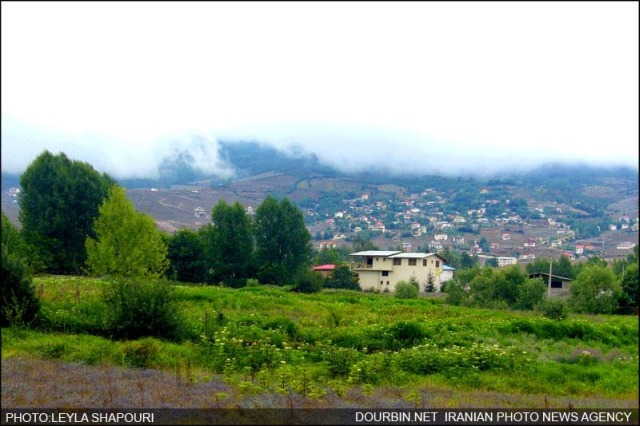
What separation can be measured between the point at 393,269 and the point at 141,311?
140ft

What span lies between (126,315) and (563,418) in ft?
34.7

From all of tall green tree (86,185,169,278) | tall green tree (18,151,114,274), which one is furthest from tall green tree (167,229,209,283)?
tall green tree (86,185,169,278)

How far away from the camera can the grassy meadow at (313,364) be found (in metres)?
8.37

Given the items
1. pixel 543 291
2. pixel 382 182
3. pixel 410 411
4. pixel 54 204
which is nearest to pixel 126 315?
pixel 410 411

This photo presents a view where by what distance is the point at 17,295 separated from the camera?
1413 centimetres

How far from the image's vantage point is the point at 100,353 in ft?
39.1

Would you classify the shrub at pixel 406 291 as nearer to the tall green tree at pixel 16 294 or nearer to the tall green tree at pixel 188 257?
the tall green tree at pixel 188 257

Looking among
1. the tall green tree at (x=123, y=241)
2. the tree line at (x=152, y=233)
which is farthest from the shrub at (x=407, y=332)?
the tree line at (x=152, y=233)

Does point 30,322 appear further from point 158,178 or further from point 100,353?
point 158,178

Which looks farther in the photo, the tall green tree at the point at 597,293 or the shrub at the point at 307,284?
the shrub at the point at 307,284

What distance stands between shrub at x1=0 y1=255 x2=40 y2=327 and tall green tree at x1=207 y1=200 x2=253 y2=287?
35.1 metres

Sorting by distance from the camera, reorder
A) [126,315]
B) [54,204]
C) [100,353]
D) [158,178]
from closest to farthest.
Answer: [100,353]
[126,315]
[54,204]
[158,178]

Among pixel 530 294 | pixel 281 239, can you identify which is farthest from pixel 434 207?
pixel 530 294

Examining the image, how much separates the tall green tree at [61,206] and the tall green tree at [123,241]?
14.3 m
